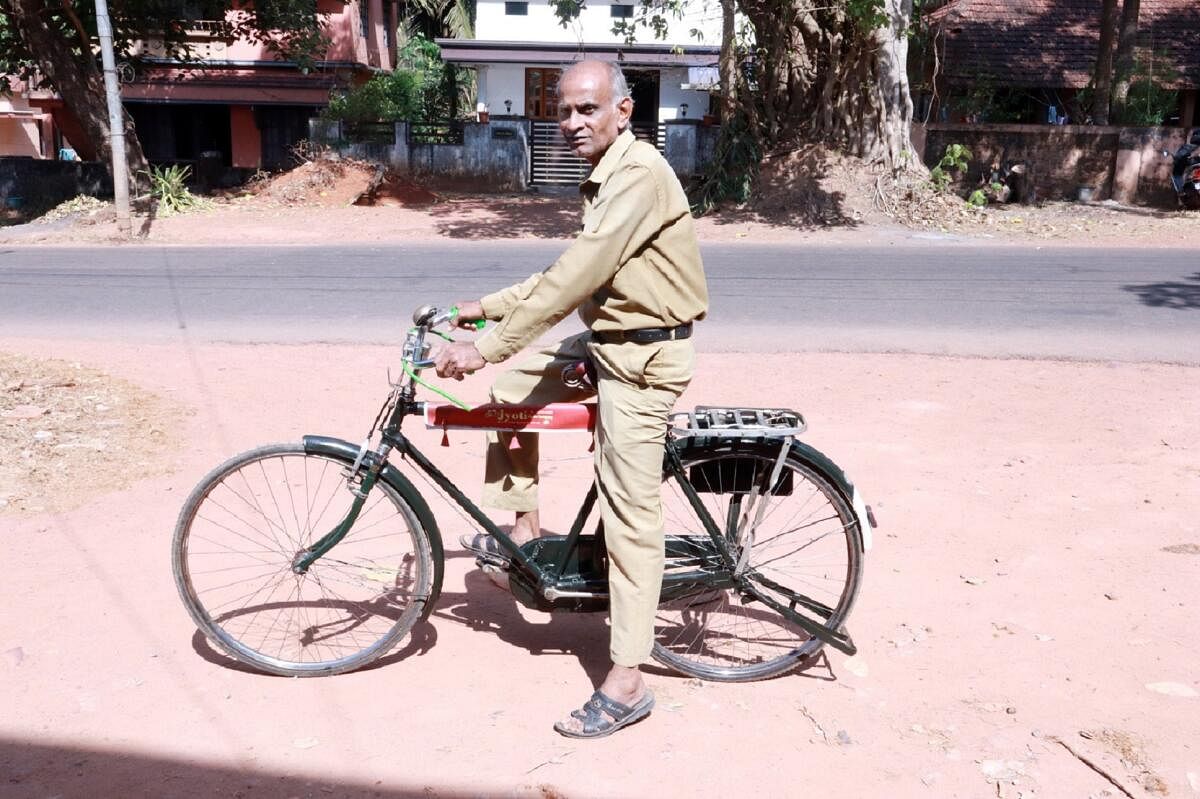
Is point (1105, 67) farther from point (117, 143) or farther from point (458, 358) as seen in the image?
point (458, 358)

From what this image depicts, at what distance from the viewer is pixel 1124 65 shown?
22609 mm

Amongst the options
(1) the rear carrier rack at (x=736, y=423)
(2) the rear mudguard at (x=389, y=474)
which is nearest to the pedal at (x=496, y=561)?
(2) the rear mudguard at (x=389, y=474)

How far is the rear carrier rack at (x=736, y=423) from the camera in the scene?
337 centimetres

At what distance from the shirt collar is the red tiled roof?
23.8 metres

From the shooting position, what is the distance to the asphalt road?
28.9 feet

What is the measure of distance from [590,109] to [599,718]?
5.77ft

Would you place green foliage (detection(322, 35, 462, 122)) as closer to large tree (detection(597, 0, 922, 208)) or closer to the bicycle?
large tree (detection(597, 0, 922, 208))

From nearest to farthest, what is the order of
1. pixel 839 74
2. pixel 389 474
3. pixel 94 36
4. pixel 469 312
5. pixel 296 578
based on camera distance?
pixel 469 312 → pixel 389 474 → pixel 296 578 → pixel 839 74 → pixel 94 36

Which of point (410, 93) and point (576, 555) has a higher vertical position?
point (410, 93)

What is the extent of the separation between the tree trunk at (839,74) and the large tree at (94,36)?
941 centimetres

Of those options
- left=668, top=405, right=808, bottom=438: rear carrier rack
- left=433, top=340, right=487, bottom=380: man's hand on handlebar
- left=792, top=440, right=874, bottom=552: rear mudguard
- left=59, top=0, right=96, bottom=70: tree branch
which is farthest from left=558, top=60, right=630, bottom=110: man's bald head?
left=59, top=0, right=96, bottom=70: tree branch

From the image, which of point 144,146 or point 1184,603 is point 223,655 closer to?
point 1184,603

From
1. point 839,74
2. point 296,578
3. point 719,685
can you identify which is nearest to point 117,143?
point 839,74

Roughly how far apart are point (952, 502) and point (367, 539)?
2.66m
